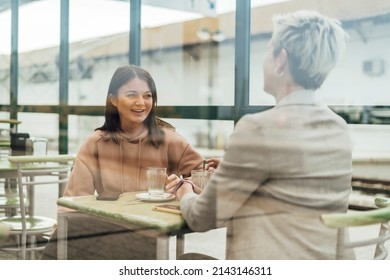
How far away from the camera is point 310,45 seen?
4.18 feet

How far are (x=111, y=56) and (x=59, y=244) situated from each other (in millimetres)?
783

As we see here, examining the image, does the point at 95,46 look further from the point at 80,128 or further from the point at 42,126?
the point at 42,126

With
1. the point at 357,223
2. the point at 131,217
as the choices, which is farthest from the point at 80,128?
the point at 357,223

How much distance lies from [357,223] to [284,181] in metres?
0.21

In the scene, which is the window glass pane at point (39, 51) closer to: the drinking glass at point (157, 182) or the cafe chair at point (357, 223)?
the drinking glass at point (157, 182)

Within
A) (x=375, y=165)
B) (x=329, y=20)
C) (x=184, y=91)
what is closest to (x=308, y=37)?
(x=329, y=20)

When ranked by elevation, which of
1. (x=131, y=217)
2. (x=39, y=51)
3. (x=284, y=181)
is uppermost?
(x=39, y=51)

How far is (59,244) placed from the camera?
5.32ft

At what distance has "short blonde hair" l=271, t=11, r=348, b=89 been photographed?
1278 mm

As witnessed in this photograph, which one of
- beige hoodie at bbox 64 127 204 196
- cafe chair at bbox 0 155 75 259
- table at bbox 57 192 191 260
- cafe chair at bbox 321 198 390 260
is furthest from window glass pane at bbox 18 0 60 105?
cafe chair at bbox 321 198 390 260

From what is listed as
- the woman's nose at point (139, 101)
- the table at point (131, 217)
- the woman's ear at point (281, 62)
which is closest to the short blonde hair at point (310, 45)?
the woman's ear at point (281, 62)

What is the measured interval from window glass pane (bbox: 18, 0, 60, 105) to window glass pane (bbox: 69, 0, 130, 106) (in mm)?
72

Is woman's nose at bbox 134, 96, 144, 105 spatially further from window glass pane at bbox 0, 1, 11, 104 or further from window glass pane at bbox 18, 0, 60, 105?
window glass pane at bbox 0, 1, 11, 104
